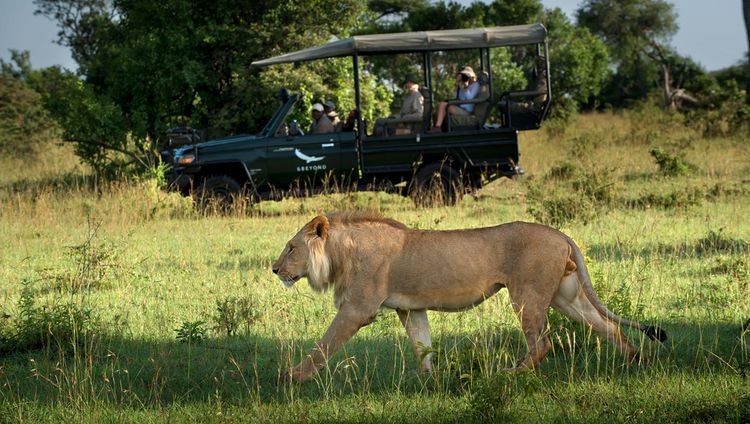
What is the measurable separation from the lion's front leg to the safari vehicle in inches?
305

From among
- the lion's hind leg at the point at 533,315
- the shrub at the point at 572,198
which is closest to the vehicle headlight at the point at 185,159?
the shrub at the point at 572,198

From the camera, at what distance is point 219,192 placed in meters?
13.3

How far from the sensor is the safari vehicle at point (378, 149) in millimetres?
13195

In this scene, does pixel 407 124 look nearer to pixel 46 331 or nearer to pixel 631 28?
pixel 46 331

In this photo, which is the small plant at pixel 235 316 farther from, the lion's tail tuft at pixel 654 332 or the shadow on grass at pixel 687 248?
the shadow on grass at pixel 687 248

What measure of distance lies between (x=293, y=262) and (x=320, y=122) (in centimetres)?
822

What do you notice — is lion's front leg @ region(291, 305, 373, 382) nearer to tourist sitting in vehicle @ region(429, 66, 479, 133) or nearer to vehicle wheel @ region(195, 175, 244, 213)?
vehicle wheel @ region(195, 175, 244, 213)

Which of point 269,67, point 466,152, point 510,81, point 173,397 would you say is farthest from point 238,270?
point 510,81

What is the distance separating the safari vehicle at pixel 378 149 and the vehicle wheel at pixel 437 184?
14mm

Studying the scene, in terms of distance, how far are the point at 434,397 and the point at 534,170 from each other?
43.1 feet

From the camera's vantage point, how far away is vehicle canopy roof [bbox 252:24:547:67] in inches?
516

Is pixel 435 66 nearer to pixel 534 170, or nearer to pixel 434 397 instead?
pixel 534 170

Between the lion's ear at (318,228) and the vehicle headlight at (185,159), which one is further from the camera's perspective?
the vehicle headlight at (185,159)

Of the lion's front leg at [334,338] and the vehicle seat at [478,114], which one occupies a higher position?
the vehicle seat at [478,114]
